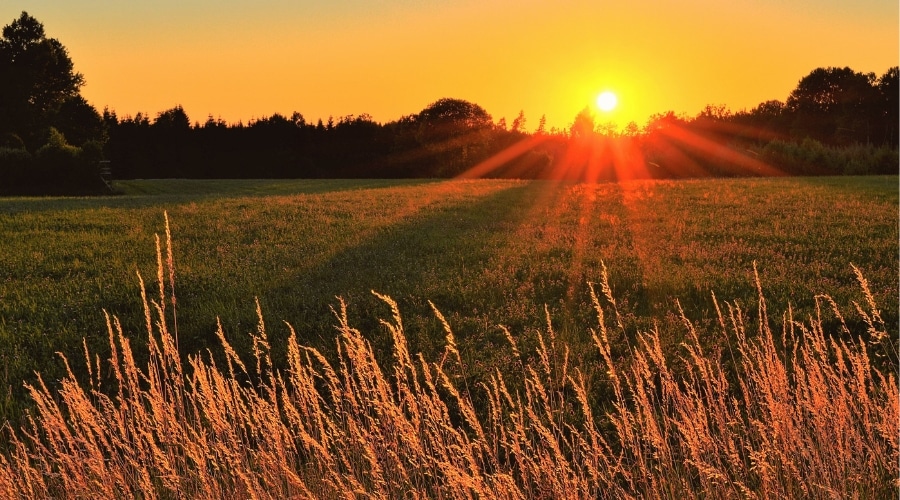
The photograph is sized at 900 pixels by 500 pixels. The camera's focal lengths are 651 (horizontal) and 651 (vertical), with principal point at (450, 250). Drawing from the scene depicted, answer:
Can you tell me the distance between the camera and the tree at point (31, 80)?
4488 cm

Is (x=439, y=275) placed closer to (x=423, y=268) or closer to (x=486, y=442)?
(x=423, y=268)

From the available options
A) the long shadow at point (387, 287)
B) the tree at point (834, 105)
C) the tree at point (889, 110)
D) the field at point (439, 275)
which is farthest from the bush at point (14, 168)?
the tree at point (889, 110)

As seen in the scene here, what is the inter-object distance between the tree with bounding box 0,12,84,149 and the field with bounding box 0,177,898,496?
118 feet

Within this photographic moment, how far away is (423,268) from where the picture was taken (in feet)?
30.0

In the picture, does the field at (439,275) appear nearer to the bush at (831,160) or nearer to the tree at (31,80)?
the bush at (831,160)

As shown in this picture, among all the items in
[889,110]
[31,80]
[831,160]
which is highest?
[31,80]

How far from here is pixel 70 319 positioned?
281 inches

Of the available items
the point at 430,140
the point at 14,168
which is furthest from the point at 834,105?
the point at 14,168

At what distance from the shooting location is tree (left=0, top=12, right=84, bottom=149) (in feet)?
147

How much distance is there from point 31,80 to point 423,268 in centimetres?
4802

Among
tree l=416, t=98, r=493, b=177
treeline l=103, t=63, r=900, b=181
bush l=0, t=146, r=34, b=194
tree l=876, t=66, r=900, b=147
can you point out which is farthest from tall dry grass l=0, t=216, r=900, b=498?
tree l=876, t=66, r=900, b=147

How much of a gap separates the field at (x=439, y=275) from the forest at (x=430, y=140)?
87.7ft

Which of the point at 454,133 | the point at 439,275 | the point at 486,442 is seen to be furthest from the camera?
the point at 454,133

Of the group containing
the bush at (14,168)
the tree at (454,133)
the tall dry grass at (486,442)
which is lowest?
the tall dry grass at (486,442)
